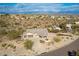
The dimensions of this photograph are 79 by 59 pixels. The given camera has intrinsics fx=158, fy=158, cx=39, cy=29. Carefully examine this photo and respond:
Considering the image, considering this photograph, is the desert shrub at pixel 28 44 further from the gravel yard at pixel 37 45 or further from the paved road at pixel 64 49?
the paved road at pixel 64 49

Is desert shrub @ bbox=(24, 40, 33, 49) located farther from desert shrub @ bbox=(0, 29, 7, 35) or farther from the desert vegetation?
desert shrub @ bbox=(0, 29, 7, 35)

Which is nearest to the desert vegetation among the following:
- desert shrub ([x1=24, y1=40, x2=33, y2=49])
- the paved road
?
desert shrub ([x1=24, y1=40, x2=33, y2=49])

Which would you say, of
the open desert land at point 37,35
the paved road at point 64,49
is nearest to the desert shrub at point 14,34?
the open desert land at point 37,35

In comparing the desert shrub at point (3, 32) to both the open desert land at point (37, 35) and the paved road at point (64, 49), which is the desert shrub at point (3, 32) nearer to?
the open desert land at point (37, 35)

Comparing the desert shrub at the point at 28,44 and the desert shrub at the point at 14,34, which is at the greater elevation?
the desert shrub at the point at 14,34

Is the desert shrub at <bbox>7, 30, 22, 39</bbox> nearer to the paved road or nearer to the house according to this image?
the house

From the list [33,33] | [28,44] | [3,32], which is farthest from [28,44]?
[3,32]

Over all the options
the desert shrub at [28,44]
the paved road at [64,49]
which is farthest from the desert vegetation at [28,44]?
the paved road at [64,49]

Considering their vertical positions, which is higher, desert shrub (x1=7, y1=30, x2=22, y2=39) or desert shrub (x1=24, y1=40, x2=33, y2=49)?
desert shrub (x1=7, y1=30, x2=22, y2=39)
